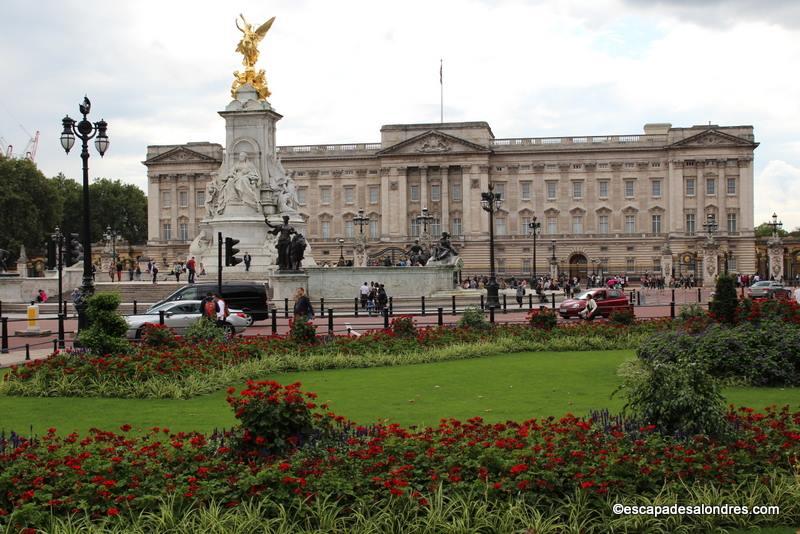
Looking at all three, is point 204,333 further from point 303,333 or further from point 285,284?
point 285,284

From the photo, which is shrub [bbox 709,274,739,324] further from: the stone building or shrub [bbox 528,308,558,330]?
the stone building

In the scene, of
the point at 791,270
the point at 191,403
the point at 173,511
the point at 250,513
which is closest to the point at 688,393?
the point at 250,513

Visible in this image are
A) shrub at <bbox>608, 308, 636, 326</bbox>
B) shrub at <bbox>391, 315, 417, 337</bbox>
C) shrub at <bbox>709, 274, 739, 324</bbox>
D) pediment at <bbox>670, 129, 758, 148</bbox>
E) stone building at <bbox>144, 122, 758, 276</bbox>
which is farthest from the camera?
stone building at <bbox>144, 122, 758, 276</bbox>

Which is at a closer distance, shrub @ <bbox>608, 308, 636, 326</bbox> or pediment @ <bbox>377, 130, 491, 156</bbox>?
shrub @ <bbox>608, 308, 636, 326</bbox>

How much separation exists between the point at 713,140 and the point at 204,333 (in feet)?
283

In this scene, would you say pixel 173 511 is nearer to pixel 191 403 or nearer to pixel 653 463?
pixel 653 463

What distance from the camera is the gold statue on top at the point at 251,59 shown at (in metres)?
48.6

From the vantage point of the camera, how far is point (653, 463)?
818 cm

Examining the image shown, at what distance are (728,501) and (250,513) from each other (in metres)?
4.03

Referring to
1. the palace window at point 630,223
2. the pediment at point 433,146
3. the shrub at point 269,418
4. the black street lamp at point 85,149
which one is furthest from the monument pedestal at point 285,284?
the palace window at point 630,223

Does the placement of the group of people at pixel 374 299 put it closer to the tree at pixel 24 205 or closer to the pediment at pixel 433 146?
the tree at pixel 24 205

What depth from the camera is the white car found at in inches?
951

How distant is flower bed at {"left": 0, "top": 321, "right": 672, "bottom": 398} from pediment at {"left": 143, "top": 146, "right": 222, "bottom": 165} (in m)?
85.3

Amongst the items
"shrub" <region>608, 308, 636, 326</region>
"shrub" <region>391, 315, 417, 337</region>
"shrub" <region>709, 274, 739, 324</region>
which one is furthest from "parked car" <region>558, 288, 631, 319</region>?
"shrub" <region>709, 274, 739, 324</region>
